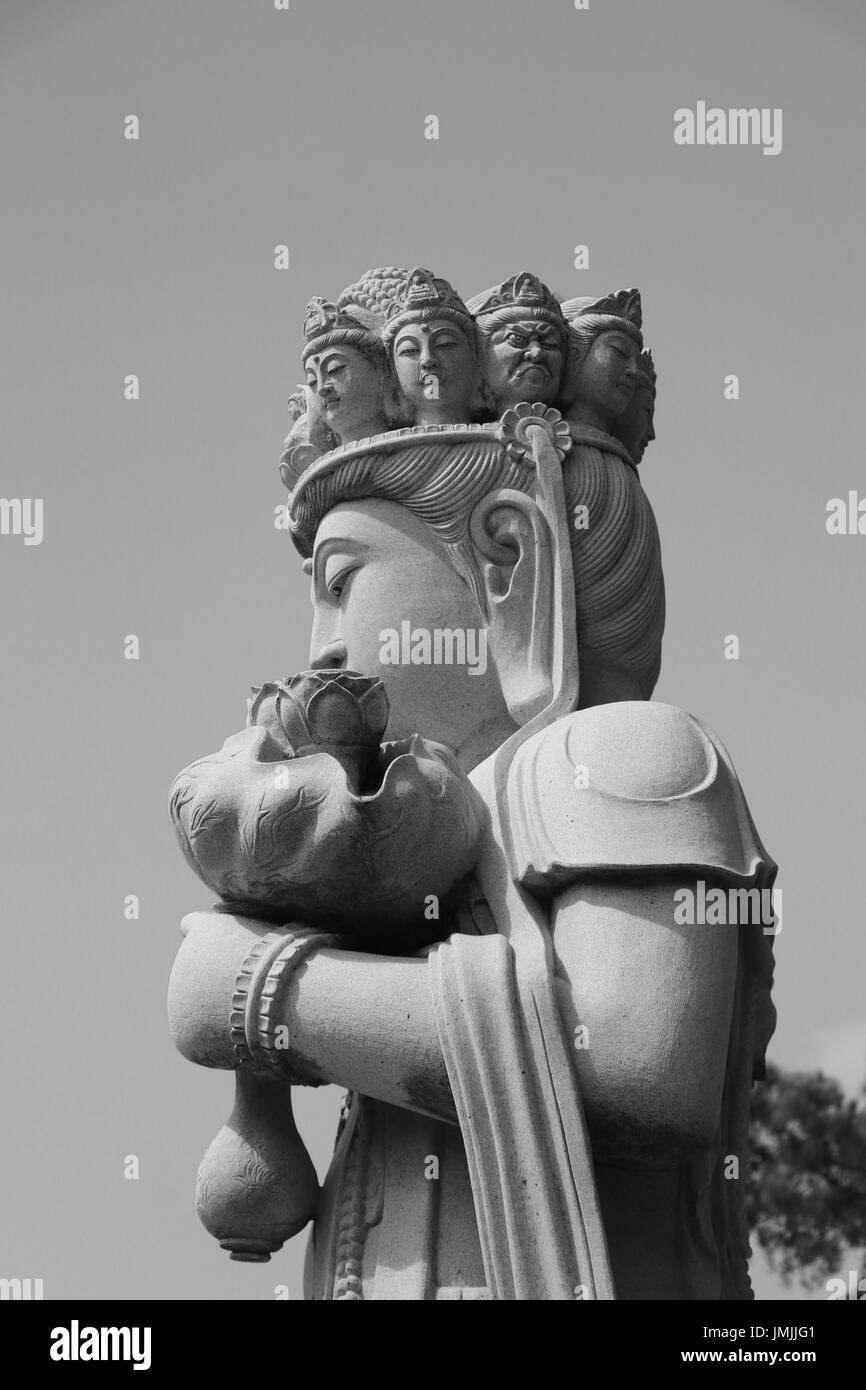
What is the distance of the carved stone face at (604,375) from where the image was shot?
7094 millimetres

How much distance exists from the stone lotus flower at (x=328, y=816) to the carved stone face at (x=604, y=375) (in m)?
1.65

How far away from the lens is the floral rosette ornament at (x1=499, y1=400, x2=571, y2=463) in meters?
6.78

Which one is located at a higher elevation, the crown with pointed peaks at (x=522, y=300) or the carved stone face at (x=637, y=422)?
the crown with pointed peaks at (x=522, y=300)

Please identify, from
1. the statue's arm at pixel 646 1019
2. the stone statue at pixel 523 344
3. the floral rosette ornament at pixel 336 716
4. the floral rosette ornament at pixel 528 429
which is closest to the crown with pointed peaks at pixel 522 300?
the stone statue at pixel 523 344

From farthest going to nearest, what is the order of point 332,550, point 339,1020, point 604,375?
1. point 604,375
2. point 332,550
3. point 339,1020

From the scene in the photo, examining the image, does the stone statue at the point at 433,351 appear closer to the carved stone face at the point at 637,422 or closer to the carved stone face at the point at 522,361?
the carved stone face at the point at 522,361

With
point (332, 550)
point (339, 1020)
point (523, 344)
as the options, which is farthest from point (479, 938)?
point (523, 344)

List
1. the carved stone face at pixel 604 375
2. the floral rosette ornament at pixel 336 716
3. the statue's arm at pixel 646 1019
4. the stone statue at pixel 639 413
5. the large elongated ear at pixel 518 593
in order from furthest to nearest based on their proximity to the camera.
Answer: the stone statue at pixel 639 413
the carved stone face at pixel 604 375
the large elongated ear at pixel 518 593
the floral rosette ornament at pixel 336 716
the statue's arm at pixel 646 1019

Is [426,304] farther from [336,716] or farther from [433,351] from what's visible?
[336,716]

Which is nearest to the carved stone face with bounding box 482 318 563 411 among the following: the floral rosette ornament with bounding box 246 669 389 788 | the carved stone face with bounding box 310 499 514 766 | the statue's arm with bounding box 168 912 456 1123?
the carved stone face with bounding box 310 499 514 766

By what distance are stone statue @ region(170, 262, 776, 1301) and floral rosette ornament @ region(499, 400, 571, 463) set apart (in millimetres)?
17

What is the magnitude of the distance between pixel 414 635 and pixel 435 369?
938 millimetres

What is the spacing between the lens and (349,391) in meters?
6.96

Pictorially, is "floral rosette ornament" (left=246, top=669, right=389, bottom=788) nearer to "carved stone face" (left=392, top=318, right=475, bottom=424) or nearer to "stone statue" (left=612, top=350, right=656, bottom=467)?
"carved stone face" (left=392, top=318, right=475, bottom=424)
